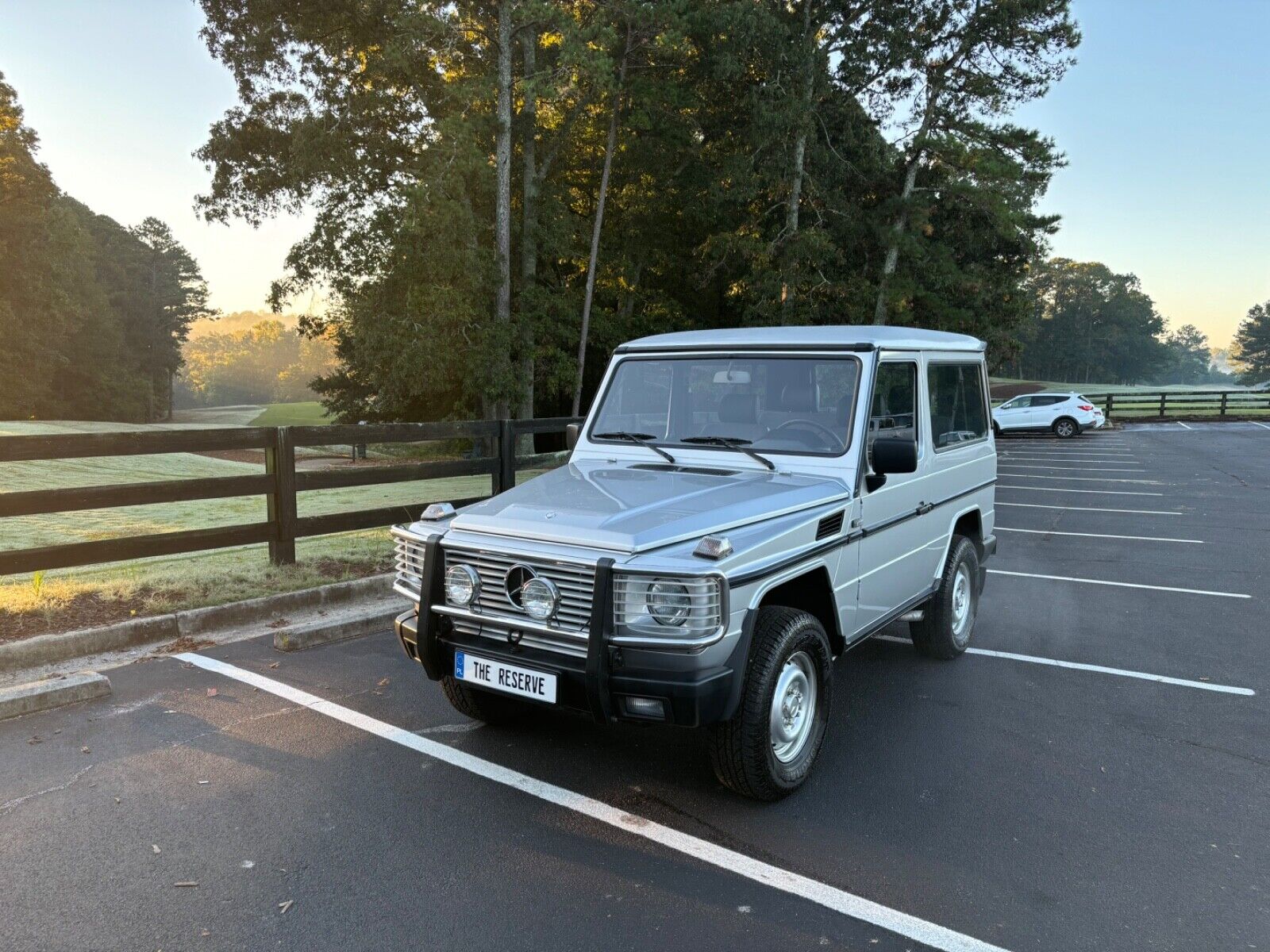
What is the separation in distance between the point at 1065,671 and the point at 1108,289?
134 m

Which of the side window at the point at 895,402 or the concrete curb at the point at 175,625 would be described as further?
the concrete curb at the point at 175,625

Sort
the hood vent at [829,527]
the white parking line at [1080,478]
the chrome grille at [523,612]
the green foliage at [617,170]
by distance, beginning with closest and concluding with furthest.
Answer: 1. the chrome grille at [523,612]
2. the hood vent at [829,527]
3. the white parking line at [1080,478]
4. the green foliage at [617,170]

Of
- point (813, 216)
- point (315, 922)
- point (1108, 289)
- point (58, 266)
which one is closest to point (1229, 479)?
point (813, 216)

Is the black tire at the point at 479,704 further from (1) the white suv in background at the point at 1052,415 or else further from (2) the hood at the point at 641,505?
(1) the white suv in background at the point at 1052,415

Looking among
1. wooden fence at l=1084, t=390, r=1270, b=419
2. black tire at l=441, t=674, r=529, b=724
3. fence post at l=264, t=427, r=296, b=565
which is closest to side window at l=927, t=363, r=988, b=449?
black tire at l=441, t=674, r=529, b=724

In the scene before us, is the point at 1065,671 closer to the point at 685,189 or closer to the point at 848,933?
the point at 848,933

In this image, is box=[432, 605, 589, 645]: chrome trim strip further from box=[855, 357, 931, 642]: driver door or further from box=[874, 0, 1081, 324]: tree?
box=[874, 0, 1081, 324]: tree

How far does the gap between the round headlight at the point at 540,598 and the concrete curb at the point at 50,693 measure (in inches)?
123

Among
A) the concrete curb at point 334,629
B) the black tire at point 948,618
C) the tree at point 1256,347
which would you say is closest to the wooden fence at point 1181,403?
the black tire at point 948,618

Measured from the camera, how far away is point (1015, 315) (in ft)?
121

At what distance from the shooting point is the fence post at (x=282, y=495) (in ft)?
24.5

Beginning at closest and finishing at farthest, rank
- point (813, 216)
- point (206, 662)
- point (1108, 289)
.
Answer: point (206, 662), point (813, 216), point (1108, 289)

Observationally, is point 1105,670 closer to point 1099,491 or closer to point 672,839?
point 672,839

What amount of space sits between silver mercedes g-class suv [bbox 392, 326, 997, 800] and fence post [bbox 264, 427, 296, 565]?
11.0ft
